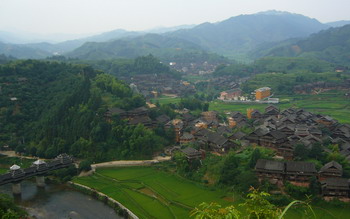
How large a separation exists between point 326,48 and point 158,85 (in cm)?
7246

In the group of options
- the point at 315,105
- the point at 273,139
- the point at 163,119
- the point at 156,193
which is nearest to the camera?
the point at 156,193

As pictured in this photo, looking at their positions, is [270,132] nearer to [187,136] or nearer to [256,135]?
[256,135]

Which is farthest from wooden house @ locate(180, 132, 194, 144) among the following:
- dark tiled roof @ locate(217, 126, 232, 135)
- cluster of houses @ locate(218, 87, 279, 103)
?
cluster of houses @ locate(218, 87, 279, 103)

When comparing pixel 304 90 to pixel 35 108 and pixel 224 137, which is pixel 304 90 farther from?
pixel 35 108

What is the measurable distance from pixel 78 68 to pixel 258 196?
5231cm

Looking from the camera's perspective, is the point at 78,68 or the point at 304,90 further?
the point at 304,90

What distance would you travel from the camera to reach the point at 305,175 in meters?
24.0

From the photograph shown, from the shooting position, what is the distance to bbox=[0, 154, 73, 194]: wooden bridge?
27281mm

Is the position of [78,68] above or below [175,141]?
above

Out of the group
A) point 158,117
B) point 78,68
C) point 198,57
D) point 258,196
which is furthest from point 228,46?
point 258,196

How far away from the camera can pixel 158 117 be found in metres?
40.9

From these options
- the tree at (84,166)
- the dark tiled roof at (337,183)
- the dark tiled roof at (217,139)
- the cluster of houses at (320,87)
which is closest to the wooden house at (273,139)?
the dark tiled roof at (217,139)

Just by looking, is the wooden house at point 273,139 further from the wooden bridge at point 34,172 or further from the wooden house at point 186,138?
the wooden bridge at point 34,172

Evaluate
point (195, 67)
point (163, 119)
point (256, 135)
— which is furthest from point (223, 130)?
point (195, 67)
